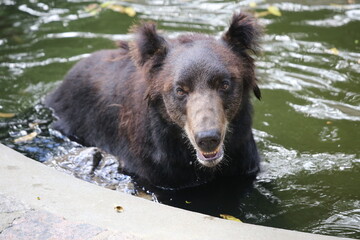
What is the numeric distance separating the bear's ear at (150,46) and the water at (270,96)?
1.29 m

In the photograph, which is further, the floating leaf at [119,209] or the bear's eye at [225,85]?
the bear's eye at [225,85]

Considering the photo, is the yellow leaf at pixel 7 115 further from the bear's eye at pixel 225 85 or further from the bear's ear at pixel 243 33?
the bear's eye at pixel 225 85

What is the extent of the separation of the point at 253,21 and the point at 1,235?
2783 millimetres

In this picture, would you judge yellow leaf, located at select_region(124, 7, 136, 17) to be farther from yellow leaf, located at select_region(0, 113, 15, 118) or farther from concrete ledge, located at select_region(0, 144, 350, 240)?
concrete ledge, located at select_region(0, 144, 350, 240)

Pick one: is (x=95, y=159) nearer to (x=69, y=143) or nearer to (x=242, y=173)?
(x=69, y=143)

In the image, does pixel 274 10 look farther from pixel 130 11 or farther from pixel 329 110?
pixel 329 110

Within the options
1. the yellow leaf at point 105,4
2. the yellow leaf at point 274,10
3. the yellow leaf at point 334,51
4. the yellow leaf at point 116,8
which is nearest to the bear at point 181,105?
the yellow leaf at point 334,51

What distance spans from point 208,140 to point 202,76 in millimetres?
656

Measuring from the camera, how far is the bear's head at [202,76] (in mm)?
4520

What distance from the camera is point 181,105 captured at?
15.7 ft

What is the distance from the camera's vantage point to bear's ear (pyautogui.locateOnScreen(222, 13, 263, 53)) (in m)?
5.07

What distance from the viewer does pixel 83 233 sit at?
12.2 ft

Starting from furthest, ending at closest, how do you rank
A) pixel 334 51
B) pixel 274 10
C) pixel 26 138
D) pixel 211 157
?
pixel 274 10
pixel 334 51
pixel 26 138
pixel 211 157

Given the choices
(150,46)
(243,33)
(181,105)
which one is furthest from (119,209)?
(243,33)
